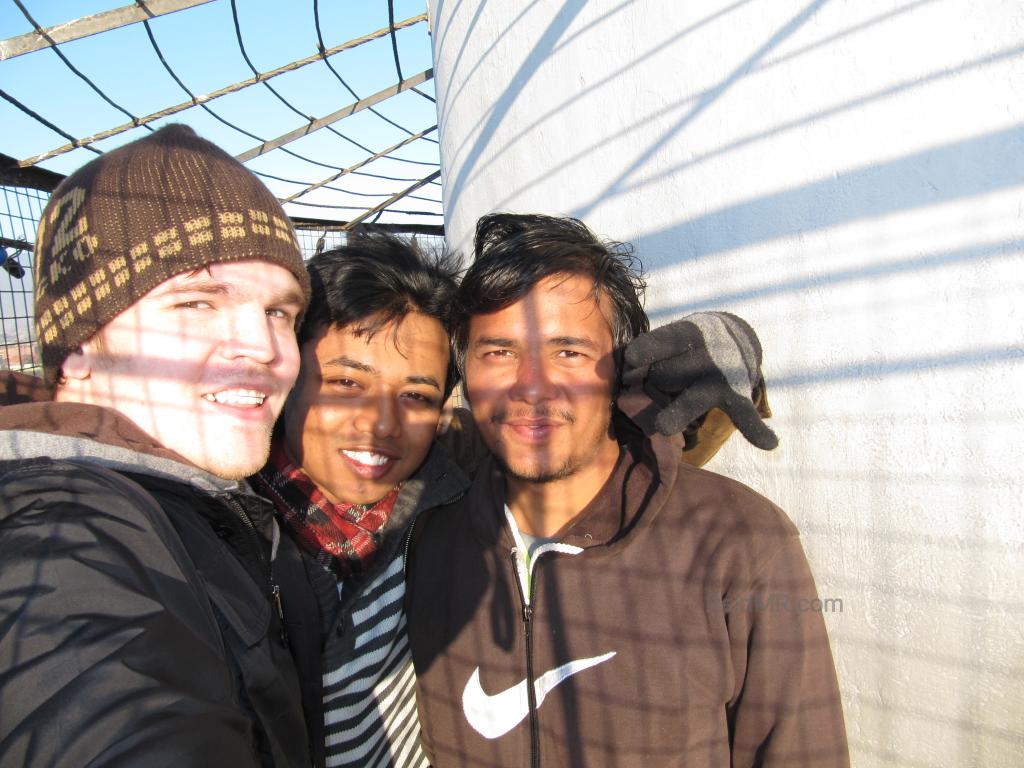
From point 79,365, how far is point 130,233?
26 cm

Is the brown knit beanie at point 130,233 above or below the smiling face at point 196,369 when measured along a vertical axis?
above

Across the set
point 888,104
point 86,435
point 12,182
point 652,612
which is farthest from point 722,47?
point 12,182

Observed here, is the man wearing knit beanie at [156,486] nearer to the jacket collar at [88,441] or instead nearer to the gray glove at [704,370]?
the jacket collar at [88,441]

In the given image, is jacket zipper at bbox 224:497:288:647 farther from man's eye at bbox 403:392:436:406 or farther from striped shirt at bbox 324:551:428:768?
man's eye at bbox 403:392:436:406

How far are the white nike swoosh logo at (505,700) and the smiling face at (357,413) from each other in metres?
0.57

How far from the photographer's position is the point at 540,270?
5.03ft

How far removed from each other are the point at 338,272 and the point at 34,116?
2669 millimetres

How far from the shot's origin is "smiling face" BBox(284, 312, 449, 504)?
1.57 meters

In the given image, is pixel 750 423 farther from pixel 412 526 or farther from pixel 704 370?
pixel 412 526

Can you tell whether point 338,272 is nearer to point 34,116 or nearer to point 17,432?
point 17,432

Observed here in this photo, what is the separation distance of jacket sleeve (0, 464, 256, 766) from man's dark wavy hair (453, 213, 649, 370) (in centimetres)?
99

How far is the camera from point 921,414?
3.83ft

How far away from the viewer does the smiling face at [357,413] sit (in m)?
1.57

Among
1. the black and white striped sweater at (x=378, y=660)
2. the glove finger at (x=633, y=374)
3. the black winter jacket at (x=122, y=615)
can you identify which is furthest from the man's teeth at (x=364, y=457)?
the glove finger at (x=633, y=374)
